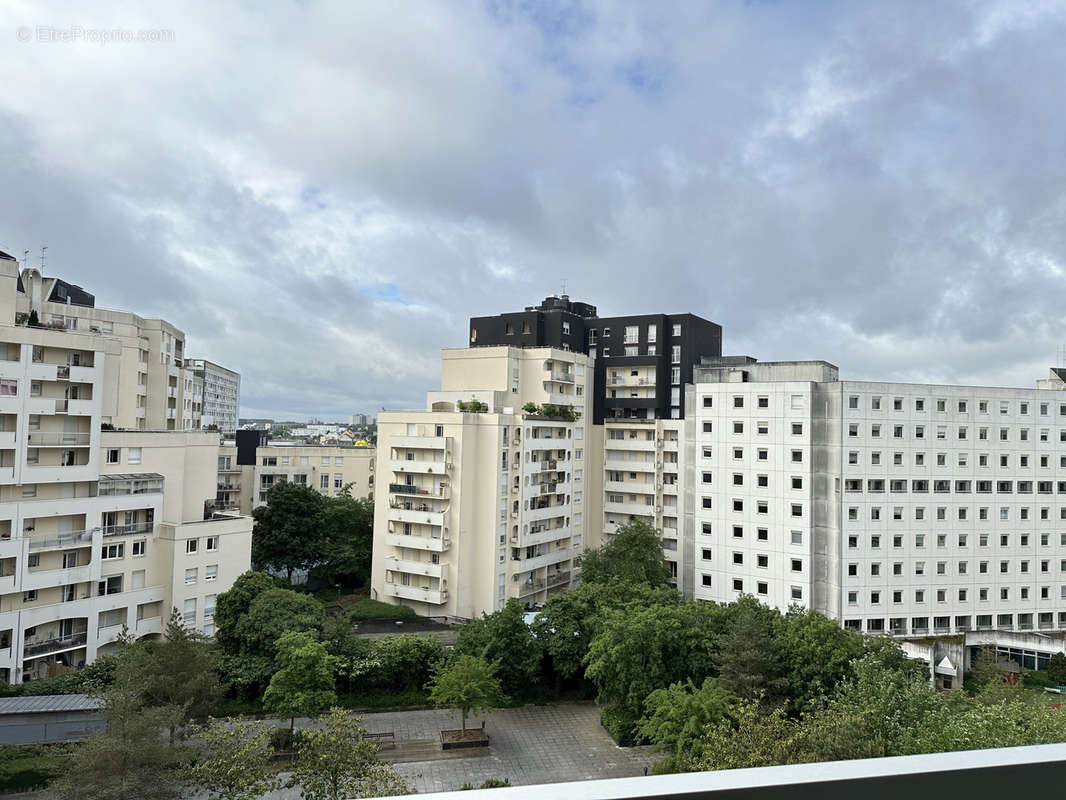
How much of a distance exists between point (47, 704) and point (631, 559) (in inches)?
820

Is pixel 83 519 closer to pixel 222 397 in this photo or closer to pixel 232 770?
pixel 232 770

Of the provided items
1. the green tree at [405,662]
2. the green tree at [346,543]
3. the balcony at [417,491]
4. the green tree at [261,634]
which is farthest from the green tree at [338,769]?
the green tree at [346,543]

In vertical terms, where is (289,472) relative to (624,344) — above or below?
below

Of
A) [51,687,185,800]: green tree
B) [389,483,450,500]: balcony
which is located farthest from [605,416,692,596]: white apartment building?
[51,687,185,800]: green tree

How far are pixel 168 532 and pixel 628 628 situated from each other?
15.9 metres

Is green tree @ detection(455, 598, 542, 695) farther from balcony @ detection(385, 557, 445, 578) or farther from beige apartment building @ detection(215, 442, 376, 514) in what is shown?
beige apartment building @ detection(215, 442, 376, 514)

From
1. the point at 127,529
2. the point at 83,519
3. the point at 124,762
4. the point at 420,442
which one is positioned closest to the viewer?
the point at 124,762

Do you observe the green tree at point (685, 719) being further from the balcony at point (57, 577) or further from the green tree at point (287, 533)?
the green tree at point (287, 533)

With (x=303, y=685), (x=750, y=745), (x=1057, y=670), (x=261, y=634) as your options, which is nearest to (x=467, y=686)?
(x=303, y=685)

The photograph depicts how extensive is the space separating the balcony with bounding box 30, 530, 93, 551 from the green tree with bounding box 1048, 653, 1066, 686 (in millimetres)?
35497

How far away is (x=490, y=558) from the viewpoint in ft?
99.2

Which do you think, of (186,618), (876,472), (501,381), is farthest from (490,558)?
(876,472)

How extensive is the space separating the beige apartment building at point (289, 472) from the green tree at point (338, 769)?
29.6 m

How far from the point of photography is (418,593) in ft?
98.9
